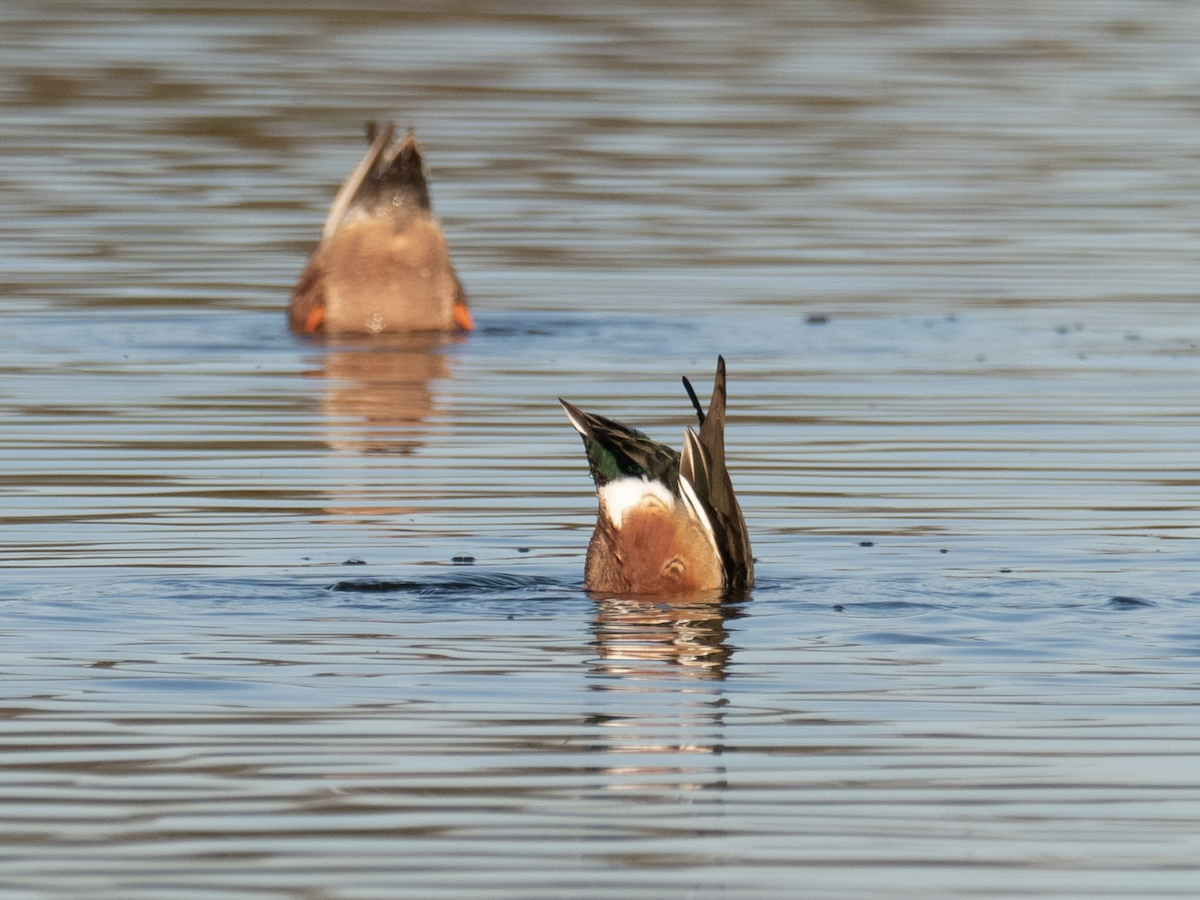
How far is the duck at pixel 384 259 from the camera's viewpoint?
15414 millimetres

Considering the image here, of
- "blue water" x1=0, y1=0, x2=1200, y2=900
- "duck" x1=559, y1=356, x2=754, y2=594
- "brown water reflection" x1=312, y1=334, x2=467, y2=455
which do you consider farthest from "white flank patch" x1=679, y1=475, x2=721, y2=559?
"brown water reflection" x1=312, y1=334, x2=467, y2=455

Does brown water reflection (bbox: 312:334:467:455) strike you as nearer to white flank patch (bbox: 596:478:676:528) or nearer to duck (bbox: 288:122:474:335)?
duck (bbox: 288:122:474:335)

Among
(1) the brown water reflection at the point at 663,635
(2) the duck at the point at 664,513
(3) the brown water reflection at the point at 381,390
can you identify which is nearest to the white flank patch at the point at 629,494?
(2) the duck at the point at 664,513

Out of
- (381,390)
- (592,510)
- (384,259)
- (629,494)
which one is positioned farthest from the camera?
(384,259)

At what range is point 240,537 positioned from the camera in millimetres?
9648

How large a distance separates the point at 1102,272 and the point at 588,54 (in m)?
13.0

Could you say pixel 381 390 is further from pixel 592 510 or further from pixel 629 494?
pixel 629 494

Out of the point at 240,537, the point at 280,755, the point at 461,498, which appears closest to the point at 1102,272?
the point at 461,498

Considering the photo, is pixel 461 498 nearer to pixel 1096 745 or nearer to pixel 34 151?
pixel 1096 745

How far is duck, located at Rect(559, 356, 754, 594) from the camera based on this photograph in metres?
8.48

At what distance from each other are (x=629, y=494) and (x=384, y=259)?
24.3 ft

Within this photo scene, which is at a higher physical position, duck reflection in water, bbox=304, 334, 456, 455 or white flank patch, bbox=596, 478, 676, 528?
white flank patch, bbox=596, 478, 676, 528

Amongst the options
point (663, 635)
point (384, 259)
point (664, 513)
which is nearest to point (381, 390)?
point (384, 259)

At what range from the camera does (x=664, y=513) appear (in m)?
8.62
